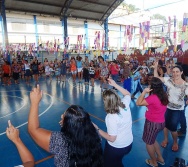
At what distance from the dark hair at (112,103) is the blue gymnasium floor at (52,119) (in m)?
1.72

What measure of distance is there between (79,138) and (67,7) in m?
20.4

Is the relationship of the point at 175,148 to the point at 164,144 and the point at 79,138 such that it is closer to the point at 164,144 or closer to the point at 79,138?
the point at 164,144

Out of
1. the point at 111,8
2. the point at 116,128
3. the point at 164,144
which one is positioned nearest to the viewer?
the point at 116,128

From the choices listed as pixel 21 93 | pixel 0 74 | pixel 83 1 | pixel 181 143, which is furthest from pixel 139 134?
pixel 83 1

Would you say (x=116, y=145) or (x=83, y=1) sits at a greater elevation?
(x=83, y=1)

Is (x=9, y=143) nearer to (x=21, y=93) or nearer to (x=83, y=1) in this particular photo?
(x=21, y=93)

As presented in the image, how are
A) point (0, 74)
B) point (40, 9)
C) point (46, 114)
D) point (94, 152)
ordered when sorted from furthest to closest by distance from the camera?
1. point (40, 9)
2. point (0, 74)
3. point (46, 114)
4. point (94, 152)

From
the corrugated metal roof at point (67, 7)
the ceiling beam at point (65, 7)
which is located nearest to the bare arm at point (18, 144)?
the corrugated metal roof at point (67, 7)

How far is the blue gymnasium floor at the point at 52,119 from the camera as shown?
352cm

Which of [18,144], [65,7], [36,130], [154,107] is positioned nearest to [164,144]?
[154,107]

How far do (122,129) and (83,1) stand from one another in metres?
20.3

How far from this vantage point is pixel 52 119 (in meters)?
5.70

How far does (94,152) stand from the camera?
1.46 m

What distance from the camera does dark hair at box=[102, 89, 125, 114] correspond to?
2141mm
